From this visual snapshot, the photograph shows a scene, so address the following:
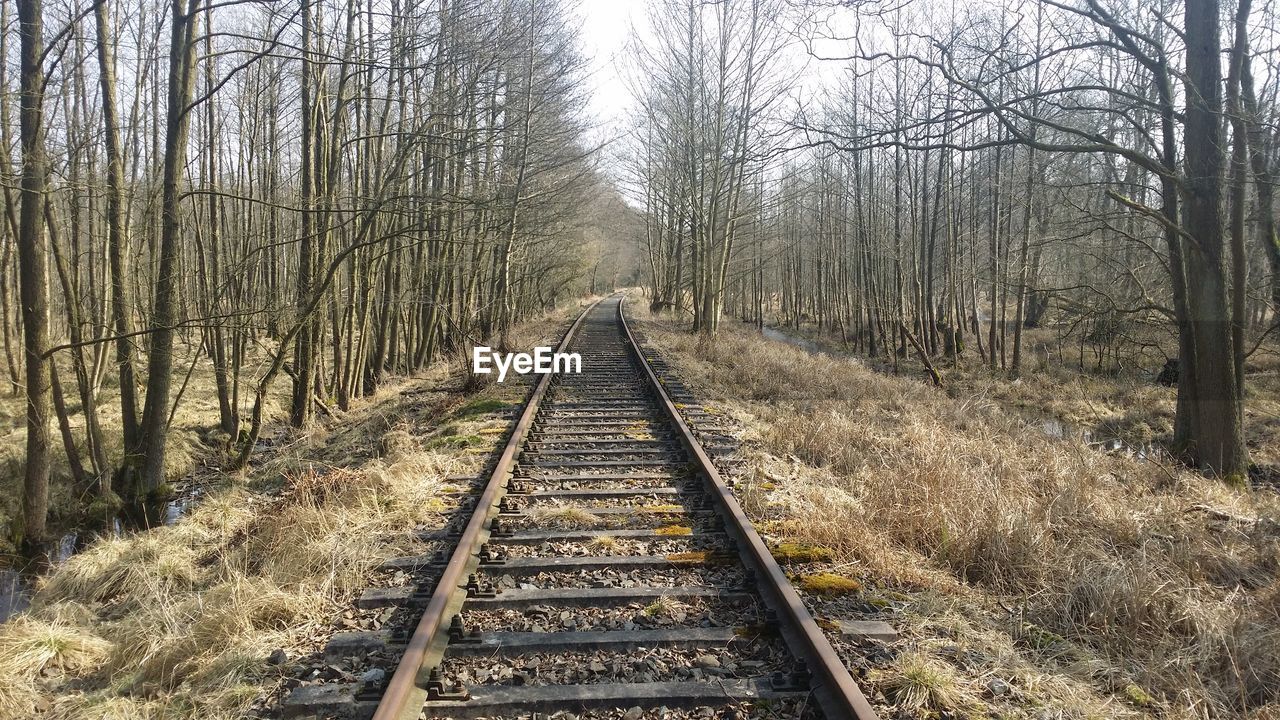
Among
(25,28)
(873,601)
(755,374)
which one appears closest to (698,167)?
(755,374)

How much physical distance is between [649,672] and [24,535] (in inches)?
338

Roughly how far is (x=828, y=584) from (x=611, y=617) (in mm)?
1236

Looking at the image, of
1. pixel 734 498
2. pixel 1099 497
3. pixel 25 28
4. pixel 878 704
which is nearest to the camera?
pixel 878 704

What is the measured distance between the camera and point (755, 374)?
41.4 feet

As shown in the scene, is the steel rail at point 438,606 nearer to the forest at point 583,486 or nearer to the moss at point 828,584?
A: the forest at point 583,486

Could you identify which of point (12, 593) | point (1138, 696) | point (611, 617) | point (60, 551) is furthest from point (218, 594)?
point (60, 551)

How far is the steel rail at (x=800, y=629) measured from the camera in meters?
2.79

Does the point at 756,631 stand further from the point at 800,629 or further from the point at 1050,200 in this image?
the point at 1050,200

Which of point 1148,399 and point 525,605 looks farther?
point 1148,399

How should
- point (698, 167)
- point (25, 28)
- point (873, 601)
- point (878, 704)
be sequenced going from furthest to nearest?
point (698, 167) < point (25, 28) < point (873, 601) < point (878, 704)

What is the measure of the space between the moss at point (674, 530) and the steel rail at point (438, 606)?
1.20m

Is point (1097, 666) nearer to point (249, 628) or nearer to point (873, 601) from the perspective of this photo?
point (873, 601)

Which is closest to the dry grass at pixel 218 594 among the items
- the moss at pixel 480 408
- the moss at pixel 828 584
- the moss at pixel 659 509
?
the moss at pixel 480 408

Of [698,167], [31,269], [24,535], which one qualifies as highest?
[698,167]
